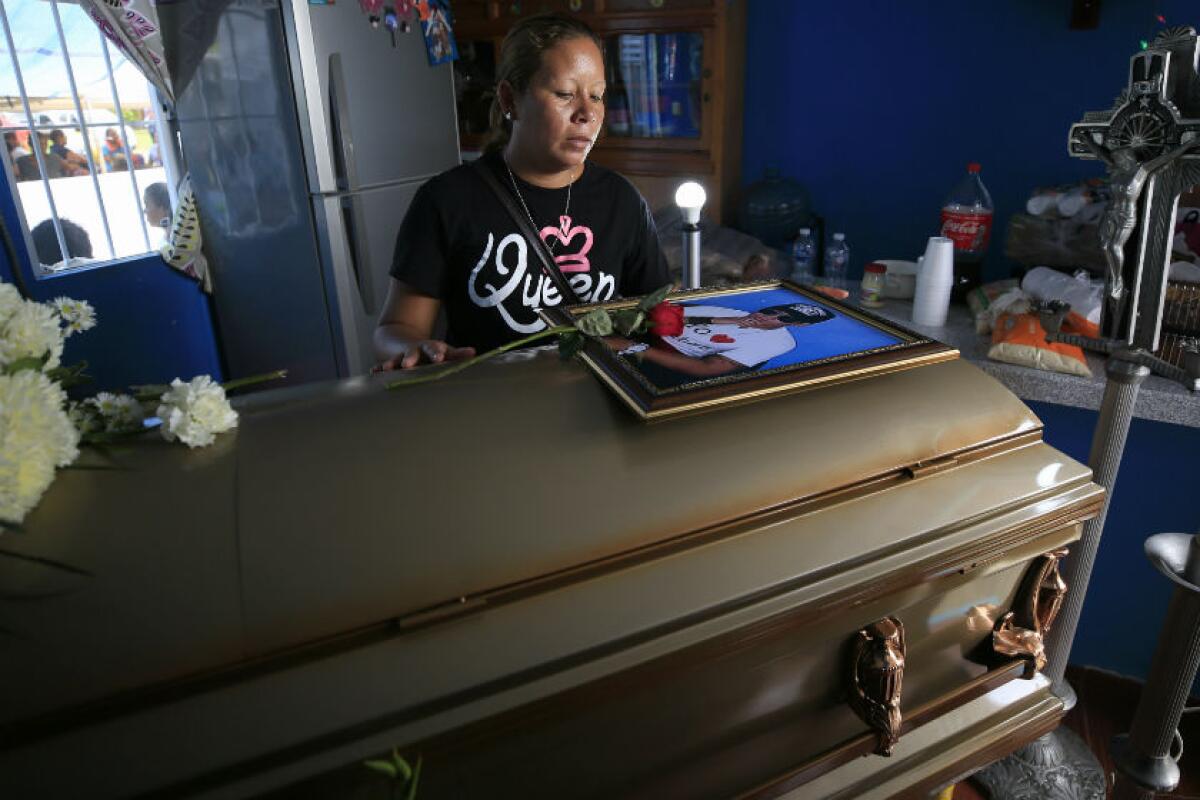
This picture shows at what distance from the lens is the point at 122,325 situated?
11.3ft

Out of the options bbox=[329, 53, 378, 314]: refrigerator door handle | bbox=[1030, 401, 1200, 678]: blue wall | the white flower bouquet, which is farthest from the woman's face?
bbox=[329, 53, 378, 314]: refrigerator door handle

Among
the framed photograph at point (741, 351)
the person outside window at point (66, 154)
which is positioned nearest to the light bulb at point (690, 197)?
the framed photograph at point (741, 351)

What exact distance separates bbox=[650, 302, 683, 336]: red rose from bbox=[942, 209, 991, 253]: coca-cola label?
5.67 feet

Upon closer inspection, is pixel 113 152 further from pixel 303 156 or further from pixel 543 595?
pixel 543 595

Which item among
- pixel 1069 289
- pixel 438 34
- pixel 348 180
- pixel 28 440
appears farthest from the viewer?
pixel 438 34

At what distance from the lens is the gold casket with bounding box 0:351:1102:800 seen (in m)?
0.61

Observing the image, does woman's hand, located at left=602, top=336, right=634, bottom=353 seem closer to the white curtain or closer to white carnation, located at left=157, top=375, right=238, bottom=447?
white carnation, located at left=157, top=375, right=238, bottom=447

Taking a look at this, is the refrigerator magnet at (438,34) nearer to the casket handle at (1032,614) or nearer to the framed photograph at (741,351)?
the framed photograph at (741,351)

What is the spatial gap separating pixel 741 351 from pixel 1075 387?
48.4 inches

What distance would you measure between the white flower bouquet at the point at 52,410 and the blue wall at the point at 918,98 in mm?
2653

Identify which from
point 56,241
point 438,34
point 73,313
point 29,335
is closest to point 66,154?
point 56,241

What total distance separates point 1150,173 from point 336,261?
117 inches

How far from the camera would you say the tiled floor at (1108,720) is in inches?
79.7

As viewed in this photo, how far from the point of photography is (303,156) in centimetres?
319
